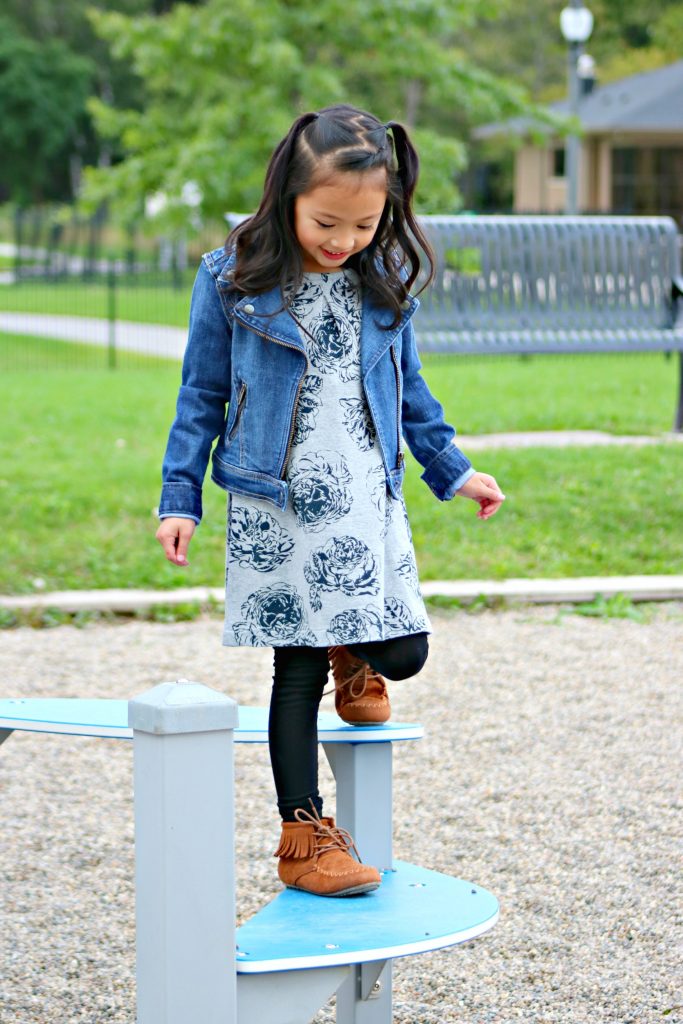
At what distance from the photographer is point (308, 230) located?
7.67 ft

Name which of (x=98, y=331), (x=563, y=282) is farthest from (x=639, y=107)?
(x=563, y=282)

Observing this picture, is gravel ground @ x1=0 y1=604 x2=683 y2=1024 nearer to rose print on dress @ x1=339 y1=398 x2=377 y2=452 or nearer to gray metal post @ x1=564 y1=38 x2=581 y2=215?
rose print on dress @ x1=339 y1=398 x2=377 y2=452

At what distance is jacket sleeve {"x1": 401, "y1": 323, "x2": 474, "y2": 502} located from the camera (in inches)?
101

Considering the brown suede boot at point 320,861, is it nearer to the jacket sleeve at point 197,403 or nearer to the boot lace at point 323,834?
the boot lace at point 323,834

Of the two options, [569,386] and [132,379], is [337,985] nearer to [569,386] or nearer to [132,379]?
[569,386]

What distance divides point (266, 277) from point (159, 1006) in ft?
3.80

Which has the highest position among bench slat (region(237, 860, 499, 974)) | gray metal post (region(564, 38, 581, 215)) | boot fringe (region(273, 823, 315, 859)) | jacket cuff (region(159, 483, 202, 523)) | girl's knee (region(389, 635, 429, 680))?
gray metal post (region(564, 38, 581, 215))

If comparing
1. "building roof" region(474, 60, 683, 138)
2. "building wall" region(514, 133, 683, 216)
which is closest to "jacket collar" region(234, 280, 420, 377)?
"building roof" region(474, 60, 683, 138)

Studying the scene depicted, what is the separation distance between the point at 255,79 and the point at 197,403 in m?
17.7

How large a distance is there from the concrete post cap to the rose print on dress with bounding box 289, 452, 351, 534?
0.54 meters

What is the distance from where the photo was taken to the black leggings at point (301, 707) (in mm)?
2355

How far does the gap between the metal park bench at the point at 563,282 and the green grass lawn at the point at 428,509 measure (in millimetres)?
547

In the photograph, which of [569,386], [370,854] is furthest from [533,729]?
[569,386]

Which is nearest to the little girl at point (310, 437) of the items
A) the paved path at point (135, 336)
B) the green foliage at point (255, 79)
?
the paved path at point (135, 336)
